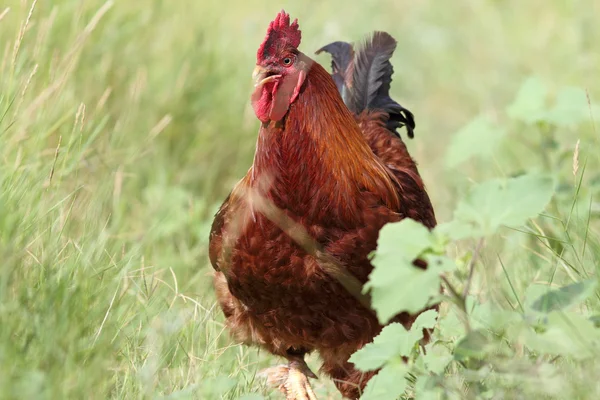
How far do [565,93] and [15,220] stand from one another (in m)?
2.21

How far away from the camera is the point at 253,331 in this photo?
11.8ft

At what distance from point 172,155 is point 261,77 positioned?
2136mm

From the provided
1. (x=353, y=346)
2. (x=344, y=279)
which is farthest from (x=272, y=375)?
(x=344, y=279)

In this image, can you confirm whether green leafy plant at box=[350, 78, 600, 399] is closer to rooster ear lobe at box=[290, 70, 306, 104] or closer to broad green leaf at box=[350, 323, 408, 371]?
broad green leaf at box=[350, 323, 408, 371]

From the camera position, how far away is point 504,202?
2189 mm

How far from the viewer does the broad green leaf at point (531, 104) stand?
342cm

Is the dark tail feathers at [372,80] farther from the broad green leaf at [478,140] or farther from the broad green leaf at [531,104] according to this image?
the broad green leaf at [478,140]

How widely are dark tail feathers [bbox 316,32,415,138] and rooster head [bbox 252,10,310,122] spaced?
1.21 m

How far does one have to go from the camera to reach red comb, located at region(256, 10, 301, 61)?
335cm

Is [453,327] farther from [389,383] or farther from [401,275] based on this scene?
[401,275]

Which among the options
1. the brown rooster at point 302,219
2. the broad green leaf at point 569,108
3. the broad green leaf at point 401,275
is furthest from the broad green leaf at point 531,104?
the broad green leaf at point 401,275

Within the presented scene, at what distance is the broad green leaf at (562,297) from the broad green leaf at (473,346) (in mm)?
180

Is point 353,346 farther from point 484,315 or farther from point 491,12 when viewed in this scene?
point 491,12

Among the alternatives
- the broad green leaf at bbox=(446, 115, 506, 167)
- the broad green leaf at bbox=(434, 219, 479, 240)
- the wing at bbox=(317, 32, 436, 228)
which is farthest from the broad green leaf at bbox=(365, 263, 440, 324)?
the wing at bbox=(317, 32, 436, 228)
